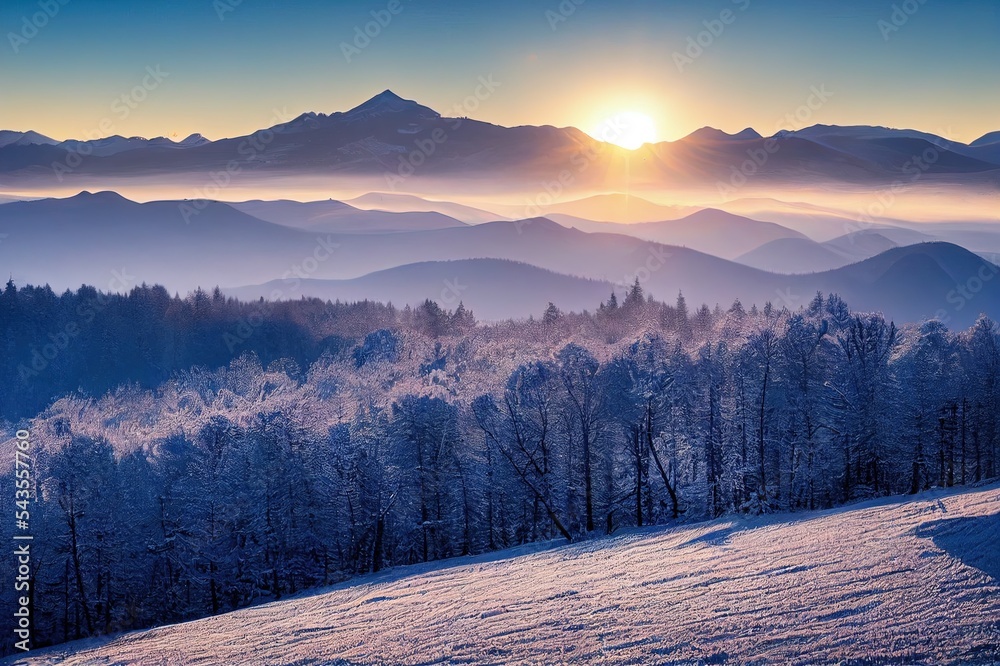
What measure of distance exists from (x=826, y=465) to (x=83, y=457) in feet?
151

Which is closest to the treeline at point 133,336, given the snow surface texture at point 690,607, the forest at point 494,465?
the forest at point 494,465

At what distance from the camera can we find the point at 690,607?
21453mm

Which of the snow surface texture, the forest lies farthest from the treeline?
the snow surface texture

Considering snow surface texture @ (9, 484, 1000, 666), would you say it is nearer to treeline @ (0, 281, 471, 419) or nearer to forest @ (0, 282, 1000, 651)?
forest @ (0, 282, 1000, 651)

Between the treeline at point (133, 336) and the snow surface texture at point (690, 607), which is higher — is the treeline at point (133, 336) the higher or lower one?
the higher one

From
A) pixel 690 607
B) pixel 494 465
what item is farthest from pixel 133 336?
pixel 690 607

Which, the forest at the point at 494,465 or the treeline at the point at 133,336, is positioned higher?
the treeline at the point at 133,336

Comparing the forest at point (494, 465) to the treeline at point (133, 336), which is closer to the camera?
the forest at point (494, 465)

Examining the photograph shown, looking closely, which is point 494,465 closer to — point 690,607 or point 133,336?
point 690,607

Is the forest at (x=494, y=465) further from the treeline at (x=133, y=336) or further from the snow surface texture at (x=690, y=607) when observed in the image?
the treeline at (x=133, y=336)

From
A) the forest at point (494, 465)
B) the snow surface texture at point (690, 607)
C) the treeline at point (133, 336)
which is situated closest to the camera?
the snow surface texture at point (690, 607)

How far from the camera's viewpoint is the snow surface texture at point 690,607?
17281mm

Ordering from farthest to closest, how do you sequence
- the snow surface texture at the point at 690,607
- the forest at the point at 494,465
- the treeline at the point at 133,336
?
the treeline at the point at 133,336 < the forest at the point at 494,465 < the snow surface texture at the point at 690,607

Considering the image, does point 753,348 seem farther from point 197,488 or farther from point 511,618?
point 197,488
